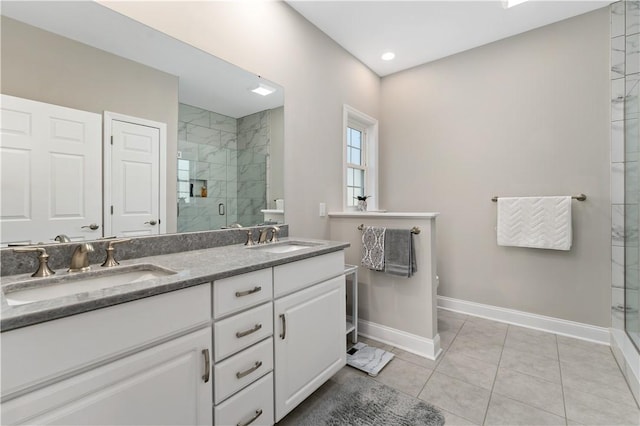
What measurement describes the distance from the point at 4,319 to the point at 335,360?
4.90 feet

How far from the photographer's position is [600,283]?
7.59 ft

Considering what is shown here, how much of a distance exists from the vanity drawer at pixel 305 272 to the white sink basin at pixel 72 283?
1.55 ft

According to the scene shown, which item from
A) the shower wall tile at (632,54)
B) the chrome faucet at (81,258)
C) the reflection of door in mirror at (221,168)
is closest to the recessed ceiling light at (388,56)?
the reflection of door in mirror at (221,168)

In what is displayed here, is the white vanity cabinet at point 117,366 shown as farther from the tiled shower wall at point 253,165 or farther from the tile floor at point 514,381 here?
the tiled shower wall at point 253,165

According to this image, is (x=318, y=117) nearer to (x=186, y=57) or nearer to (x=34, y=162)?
(x=186, y=57)

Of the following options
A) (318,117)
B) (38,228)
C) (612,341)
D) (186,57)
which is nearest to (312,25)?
(318,117)

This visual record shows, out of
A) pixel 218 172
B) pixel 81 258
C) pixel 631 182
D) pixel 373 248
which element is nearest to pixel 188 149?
pixel 218 172

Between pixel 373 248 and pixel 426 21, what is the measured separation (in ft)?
6.70

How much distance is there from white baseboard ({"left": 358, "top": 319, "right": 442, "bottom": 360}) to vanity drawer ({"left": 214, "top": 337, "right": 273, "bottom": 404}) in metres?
1.35

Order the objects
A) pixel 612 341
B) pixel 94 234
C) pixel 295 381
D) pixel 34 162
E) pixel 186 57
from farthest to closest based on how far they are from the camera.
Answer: pixel 612 341, pixel 186 57, pixel 295 381, pixel 94 234, pixel 34 162

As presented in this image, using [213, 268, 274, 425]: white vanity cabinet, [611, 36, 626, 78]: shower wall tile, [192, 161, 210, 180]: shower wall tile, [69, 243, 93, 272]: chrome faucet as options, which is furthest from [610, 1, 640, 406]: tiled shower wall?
[69, 243, 93, 272]: chrome faucet

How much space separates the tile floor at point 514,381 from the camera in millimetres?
1512

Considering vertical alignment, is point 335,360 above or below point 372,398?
above

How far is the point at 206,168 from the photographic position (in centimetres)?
171
